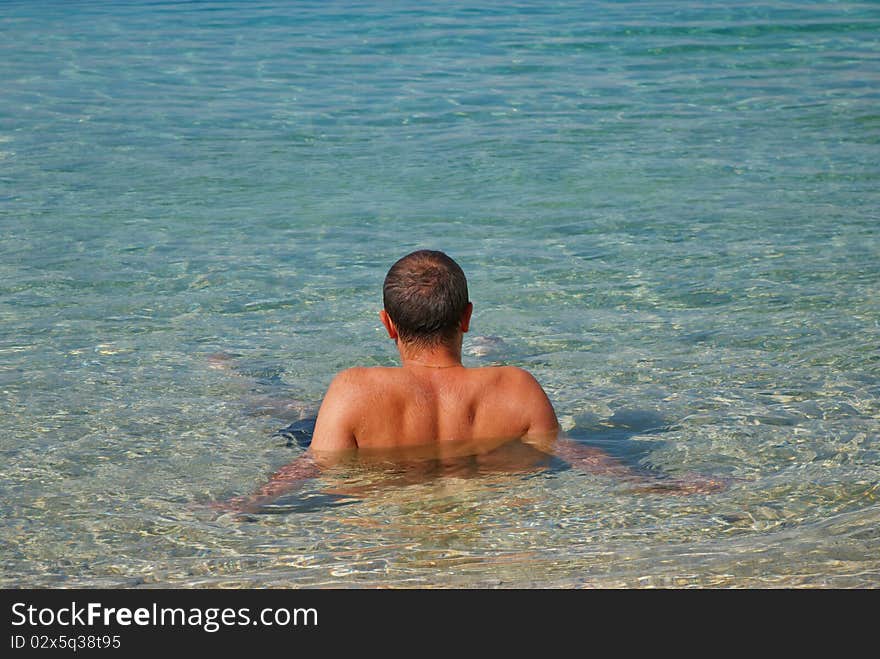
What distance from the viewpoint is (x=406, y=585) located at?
3.60 meters

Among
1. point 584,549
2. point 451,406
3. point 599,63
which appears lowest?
point 584,549

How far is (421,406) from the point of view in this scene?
435cm

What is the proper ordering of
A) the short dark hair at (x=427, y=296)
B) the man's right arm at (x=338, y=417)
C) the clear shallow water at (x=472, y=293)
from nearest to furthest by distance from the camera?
1. the clear shallow water at (x=472, y=293)
2. the short dark hair at (x=427, y=296)
3. the man's right arm at (x=338, y=417)

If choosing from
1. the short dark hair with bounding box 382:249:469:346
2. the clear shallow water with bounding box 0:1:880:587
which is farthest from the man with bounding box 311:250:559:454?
the clear shallow water with bounding box 0:1:880:587

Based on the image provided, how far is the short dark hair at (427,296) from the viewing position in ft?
14.0

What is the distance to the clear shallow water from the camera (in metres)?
4.09

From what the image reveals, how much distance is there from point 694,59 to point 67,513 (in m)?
13.9

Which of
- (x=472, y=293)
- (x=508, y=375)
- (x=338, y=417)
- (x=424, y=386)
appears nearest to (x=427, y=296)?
(x=424, y=386)

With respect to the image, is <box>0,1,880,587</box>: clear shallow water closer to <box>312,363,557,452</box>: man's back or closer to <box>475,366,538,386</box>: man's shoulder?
<box>312,363,557,452</box>: man's back

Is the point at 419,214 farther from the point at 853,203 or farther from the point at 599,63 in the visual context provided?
the point at 599,63

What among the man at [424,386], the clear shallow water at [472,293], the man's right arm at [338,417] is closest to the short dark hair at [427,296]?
the man at [424,386]

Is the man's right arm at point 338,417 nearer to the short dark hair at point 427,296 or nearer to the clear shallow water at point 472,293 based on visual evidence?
the clear shallow water at point 472,293

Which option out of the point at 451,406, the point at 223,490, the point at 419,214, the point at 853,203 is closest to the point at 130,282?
the point at 419,214

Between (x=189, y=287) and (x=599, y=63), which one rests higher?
(x=599, y=63)
